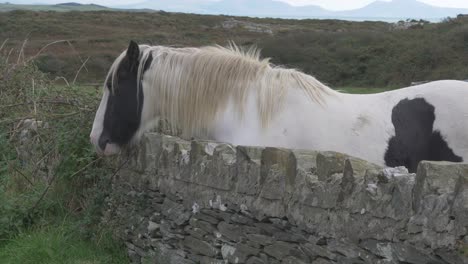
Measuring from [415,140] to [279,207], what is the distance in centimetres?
192

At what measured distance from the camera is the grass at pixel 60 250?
226 inches

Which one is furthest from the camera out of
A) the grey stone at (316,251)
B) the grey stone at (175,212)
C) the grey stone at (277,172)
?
the grey stone at (175,212)

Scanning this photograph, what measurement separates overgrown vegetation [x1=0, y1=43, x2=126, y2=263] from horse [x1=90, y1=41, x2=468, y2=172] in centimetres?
85

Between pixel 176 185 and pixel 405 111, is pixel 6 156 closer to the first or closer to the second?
pixel 176 185

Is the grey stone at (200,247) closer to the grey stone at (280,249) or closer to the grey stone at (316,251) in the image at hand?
the grey stone at (280,249)

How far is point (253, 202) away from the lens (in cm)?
431

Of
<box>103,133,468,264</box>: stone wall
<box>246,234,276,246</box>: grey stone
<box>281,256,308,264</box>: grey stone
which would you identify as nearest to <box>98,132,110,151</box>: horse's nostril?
<box>103,133,468,264</box>: stone wall

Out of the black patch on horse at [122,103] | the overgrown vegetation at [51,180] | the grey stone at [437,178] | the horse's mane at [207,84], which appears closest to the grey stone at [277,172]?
the grey stone at [437,178]

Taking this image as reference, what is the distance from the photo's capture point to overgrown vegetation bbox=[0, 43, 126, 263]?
5.96 m

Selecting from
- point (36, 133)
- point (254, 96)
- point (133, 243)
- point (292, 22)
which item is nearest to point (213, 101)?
point (254, 96)

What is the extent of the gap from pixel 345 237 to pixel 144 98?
117 inches

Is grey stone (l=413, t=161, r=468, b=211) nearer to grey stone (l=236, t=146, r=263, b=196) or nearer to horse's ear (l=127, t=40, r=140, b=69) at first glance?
grey stone (l=236, t=146, r=263, b=196)

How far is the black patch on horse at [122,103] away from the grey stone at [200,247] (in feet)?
4.58

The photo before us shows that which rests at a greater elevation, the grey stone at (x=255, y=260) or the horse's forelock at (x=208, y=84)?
the horse's forelock at (x=208, y=84)
